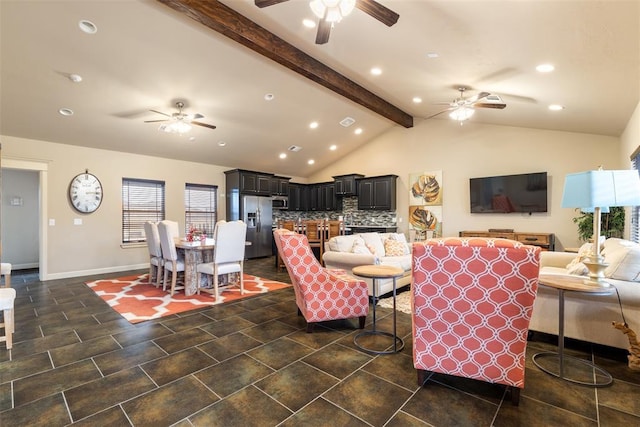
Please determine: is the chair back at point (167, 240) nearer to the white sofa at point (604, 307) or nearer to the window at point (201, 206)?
the window at point (201, 206)

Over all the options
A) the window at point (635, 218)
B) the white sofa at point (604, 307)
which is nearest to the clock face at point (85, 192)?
the white sofa at point (604, 307)

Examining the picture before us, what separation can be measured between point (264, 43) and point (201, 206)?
5061 mm

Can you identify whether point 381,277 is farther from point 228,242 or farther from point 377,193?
point 377,193

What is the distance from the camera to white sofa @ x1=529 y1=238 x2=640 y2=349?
2.39 metres

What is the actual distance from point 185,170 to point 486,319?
7314 mm

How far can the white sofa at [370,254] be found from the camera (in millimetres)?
4051

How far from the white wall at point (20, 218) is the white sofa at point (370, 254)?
7.16 meters

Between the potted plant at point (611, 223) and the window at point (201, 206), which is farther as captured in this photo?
the window at point (201, 206)

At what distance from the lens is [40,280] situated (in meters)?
5.40

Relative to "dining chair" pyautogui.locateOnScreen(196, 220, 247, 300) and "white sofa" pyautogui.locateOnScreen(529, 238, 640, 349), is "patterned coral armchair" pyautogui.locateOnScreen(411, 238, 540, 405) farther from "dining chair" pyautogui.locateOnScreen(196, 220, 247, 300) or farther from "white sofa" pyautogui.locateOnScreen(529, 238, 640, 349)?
"dining chair" pyautogui.locateOnScreen(196, 220, 247, 300)

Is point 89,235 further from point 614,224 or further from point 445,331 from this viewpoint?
point 614,224

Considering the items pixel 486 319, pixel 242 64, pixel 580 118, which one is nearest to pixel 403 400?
pixel 486 319

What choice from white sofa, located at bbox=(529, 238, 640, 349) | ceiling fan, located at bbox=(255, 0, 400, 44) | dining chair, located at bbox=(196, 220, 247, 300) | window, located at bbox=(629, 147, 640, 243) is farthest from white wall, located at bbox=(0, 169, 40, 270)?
window, located at bbox=(629, 147, 640, 243)

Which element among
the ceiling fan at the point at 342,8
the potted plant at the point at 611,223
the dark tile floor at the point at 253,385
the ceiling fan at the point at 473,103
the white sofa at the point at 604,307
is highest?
the ceiling fan at the point at 473,103
